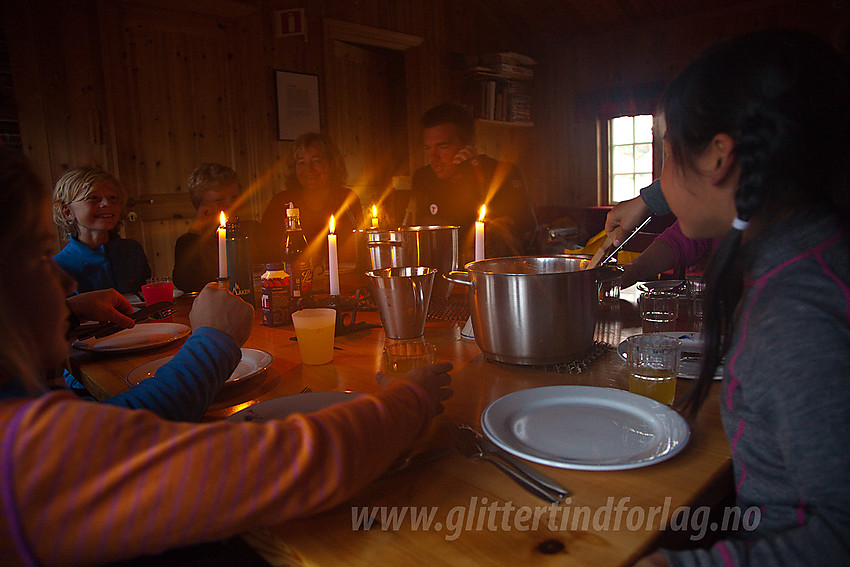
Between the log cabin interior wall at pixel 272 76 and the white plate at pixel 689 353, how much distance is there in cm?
203

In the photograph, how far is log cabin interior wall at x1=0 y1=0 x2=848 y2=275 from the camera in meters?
3.09

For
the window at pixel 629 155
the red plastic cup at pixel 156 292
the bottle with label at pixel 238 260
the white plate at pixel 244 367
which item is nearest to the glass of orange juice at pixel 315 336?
the white plate at pixel 244 367

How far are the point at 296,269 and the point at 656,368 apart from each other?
99cm

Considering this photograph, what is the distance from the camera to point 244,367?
3.62 ft

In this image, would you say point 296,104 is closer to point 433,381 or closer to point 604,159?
point 604,159

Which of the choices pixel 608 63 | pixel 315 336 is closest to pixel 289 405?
pixel 315 336

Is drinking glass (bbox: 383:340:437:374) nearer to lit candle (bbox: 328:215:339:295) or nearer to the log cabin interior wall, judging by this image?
lit candle (bbox: 328:215:339:295)

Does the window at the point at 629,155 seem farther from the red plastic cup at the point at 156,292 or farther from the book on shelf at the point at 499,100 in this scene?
the red plastic cup at the point at 156,292

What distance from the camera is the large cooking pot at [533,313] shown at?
96 centimetres

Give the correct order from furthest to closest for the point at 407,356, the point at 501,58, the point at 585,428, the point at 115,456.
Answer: the point at 501,58 → the point at 407,356 → the point at 585,428 → the point at 115,456

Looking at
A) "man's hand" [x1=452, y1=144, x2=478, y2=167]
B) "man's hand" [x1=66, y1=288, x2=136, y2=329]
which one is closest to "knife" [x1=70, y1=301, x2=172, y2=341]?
"man's hand" [x1=66, y1=288, x2=136, y2=329]

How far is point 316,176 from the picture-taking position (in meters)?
3.15

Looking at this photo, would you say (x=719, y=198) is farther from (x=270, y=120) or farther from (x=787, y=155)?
(x=270, y=120)

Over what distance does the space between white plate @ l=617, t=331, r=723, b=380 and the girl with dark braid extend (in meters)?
0.24
